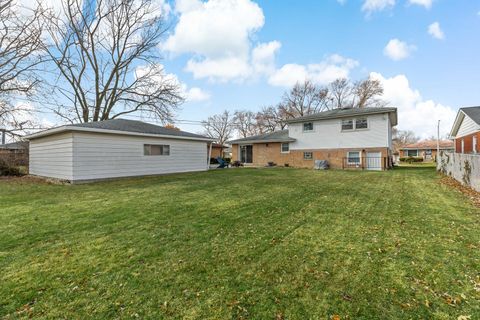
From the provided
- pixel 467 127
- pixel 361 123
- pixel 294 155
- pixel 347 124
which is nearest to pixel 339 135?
pixel 347 124

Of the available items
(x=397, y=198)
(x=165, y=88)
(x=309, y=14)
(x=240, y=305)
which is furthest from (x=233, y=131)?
(x=240, y=305)

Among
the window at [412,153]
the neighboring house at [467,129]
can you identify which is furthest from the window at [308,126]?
the window at [412,153]

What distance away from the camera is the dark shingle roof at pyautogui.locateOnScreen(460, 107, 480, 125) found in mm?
12897

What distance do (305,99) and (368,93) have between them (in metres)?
9.45

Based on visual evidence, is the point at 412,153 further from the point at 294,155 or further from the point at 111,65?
the point at 111,65

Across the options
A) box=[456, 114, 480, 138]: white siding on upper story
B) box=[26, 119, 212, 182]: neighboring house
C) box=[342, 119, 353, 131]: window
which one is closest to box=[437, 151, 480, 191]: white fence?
box=[456, 114, 480, 138]: white siding on upper story

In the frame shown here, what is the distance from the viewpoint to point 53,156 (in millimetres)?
11539

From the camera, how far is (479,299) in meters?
2.23

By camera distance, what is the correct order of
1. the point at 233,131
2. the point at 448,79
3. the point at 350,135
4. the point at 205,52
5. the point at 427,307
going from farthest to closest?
1. the point at 233,131
2. the point at 350,135
3. the point at 205,52
4. the point at 448,79
5. the point at 427,307

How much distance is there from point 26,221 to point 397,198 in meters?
9.32

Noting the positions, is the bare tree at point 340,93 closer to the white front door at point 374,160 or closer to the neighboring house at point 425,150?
the neighboring house at point 425,150

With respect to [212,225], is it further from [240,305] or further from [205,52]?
[205,52]

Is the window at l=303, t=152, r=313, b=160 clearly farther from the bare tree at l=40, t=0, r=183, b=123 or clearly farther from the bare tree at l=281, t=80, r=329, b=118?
the bare tree at l=281, t=80, r=329, b=118

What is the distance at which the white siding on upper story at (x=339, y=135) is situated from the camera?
16.9 m
